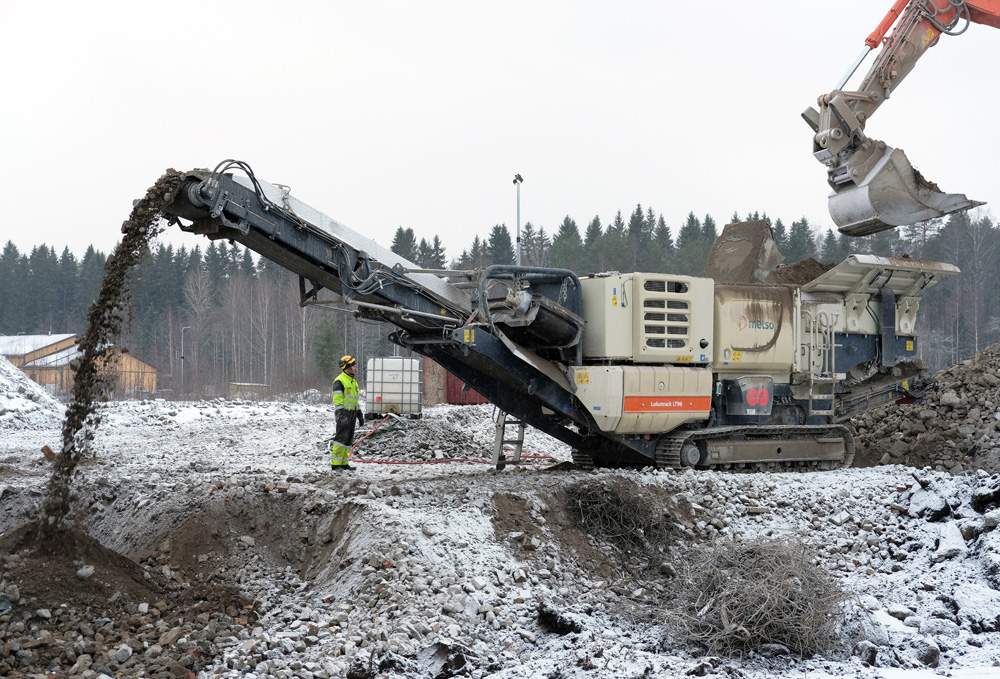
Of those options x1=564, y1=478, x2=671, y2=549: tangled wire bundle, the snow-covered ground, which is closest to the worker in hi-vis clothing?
the snow-covered ground

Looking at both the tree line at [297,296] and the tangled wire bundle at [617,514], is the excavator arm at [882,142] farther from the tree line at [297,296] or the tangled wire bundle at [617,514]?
the tree line at [297,296]

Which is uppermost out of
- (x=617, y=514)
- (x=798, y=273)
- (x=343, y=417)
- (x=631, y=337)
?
(x=798, y=273)

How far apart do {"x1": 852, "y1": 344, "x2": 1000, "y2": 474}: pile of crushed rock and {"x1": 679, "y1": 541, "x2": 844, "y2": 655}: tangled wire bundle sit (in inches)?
268

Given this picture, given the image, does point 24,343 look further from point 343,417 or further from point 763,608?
point 763,608

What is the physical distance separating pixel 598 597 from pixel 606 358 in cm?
393

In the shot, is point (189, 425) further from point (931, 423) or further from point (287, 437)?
point (931, 423)

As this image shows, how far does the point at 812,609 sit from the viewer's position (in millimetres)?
6113

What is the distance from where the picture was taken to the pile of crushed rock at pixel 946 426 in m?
12.8

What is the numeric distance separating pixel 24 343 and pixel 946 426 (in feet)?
153

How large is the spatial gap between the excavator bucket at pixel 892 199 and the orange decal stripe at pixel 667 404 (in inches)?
133

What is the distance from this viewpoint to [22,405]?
2034 centimetres

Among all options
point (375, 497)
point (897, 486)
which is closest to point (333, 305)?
point (375, 497)

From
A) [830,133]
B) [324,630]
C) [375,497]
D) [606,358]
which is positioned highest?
[830,133]

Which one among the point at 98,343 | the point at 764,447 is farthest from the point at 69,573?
the point at 764,447
